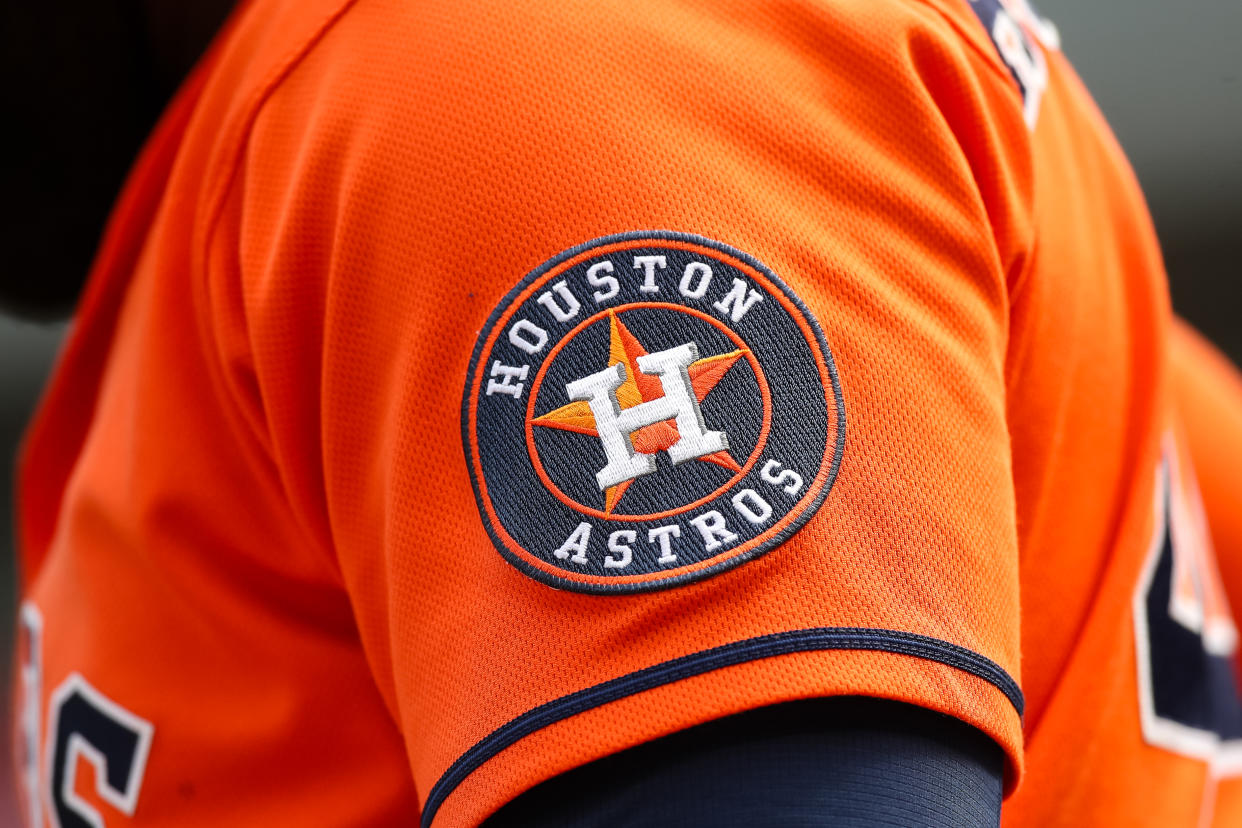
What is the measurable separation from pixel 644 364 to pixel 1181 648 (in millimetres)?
474

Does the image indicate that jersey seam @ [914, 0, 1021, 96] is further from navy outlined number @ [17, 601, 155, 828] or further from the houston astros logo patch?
navy outlined number @ [17, 601, 155, 828]

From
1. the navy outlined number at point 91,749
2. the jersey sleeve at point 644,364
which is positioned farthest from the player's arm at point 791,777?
the navy outlined number at point 91,749

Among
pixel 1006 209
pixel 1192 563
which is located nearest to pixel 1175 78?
pixel 1192 563

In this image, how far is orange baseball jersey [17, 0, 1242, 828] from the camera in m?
0.47

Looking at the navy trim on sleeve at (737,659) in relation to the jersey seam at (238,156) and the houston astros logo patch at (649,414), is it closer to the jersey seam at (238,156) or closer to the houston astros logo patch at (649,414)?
the houston astros logo patch at (649,414)

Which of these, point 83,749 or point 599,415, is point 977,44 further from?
point 83,749

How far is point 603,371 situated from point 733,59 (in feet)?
0.51

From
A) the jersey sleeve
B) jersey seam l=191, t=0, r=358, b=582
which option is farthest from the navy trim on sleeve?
jersey seam l=191, t=0, r=358, b=582

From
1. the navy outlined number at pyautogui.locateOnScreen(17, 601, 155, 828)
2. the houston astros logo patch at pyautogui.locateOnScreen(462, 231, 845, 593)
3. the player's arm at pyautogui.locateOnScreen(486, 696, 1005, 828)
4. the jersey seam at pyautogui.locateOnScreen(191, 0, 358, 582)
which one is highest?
the jersey seam at pyautogui.locateOnScreen(191, 0, 358, 582)

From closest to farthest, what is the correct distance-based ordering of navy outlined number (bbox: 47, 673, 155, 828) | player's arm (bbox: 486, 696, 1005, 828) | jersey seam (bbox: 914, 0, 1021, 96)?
player's arm (bbox: 486, 696, 1005, 828) → jersey seam (bbox: 914, 0, 1021, 96) → navy outlined number (bbox: 47, 673, 155, 828)

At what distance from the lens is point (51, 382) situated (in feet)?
2.82

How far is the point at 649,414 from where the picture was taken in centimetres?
48

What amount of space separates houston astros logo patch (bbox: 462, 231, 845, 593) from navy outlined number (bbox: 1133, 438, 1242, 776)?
333mm

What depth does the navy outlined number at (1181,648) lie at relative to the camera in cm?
72
